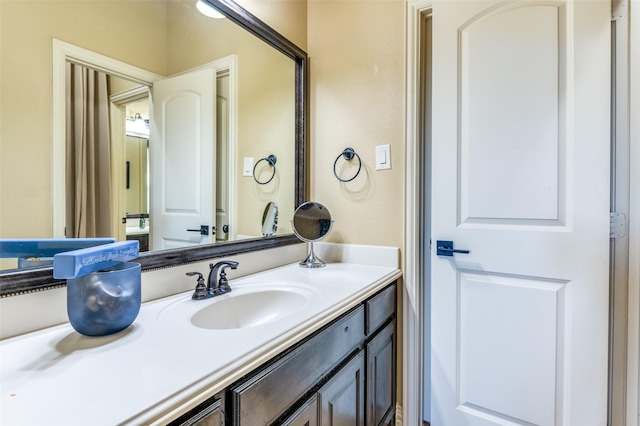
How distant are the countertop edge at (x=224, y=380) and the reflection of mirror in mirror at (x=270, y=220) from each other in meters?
0.67

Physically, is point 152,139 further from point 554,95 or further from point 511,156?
point 554,95

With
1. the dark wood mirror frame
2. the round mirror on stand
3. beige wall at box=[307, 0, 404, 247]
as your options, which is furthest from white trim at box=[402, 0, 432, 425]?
the dark wood mirror frame

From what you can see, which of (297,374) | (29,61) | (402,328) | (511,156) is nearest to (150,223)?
(29,61)

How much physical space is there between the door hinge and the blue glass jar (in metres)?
1.54

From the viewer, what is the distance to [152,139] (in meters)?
1.05

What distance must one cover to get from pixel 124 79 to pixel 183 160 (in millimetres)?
303

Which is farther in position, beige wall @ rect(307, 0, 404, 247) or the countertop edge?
beige wall @ rect(307, 0, 404, 247)

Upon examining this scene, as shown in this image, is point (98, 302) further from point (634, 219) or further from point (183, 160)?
point (634, 219)

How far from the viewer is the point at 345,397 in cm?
99

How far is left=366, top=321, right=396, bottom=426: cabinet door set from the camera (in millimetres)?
1163

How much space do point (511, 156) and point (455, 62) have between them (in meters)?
0.47

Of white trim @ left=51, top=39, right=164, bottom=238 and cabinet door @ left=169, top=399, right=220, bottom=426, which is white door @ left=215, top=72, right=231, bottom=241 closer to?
white trim @ left=51, top=39, right=164, bottom=238

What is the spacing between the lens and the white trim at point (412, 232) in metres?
1.44

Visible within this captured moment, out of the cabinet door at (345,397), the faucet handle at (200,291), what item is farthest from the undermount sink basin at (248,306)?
the cabinet door at (345,397)
